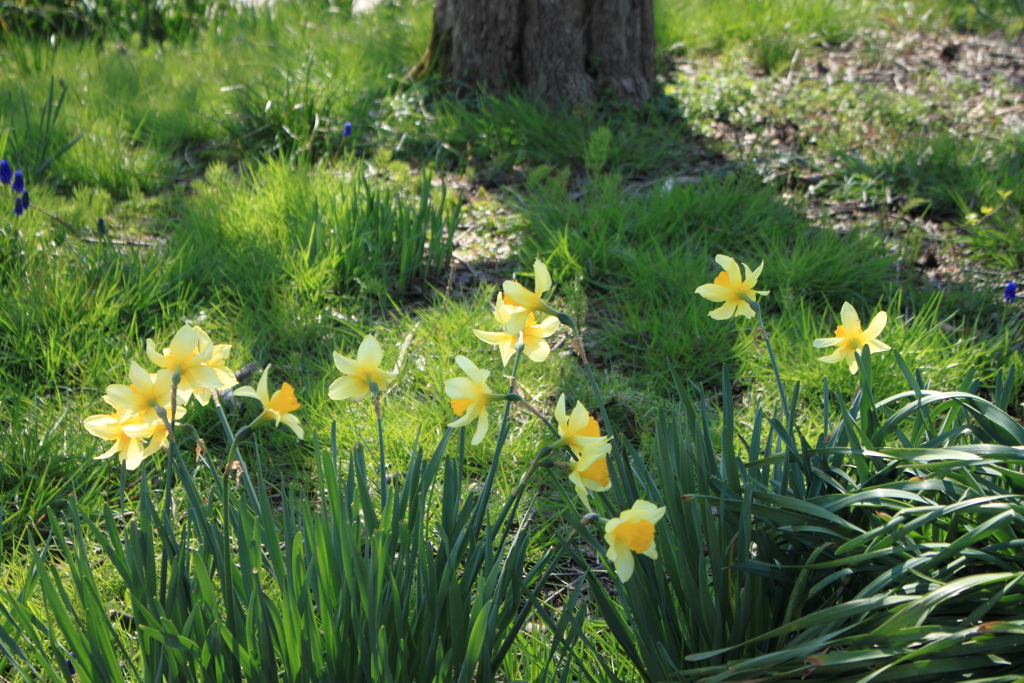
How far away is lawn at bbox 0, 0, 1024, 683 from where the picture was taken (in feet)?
3.83

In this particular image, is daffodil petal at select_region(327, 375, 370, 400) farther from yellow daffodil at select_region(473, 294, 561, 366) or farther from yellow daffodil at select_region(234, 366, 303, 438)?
yellow daffodil at select_region(473, 294, 561, 366)

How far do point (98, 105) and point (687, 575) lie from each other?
3996 millimetres

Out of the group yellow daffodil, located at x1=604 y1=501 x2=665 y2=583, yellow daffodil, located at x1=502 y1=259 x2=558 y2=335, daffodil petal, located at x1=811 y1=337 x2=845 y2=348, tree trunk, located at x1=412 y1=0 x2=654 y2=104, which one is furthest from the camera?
tree trunk, located at x1=412 y1=0 x2=654 y2=104

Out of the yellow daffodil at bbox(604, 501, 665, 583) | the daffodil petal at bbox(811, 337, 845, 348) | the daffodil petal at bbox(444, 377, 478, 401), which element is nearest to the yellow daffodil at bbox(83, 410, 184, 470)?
the daffodil petal at bbox(444, 377, 478, 401)

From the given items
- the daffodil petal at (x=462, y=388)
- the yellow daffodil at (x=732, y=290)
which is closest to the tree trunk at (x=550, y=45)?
the yellow daffodil at (x=732, y=290)

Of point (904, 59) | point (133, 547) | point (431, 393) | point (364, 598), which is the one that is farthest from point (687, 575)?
point (904, 59)

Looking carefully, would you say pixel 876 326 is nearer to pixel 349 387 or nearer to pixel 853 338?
pixel 853 338

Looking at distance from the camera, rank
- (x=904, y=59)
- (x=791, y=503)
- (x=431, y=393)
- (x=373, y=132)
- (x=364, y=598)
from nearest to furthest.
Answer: (x=364, y=598) → (x=791, y=503) → (x=431, y=393) → (x=373, y=132) → (x=904, y=59)

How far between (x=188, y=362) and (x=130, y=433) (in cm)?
15

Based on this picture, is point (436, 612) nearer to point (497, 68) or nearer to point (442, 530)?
point (442, 530)

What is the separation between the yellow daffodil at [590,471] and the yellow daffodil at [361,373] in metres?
0.35

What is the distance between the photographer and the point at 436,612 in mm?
1186

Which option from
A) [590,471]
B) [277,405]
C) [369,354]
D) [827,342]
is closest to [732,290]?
[827,342]

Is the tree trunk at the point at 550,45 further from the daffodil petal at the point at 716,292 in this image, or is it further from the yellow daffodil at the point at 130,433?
the yellow daffodil at the point at 130,433
